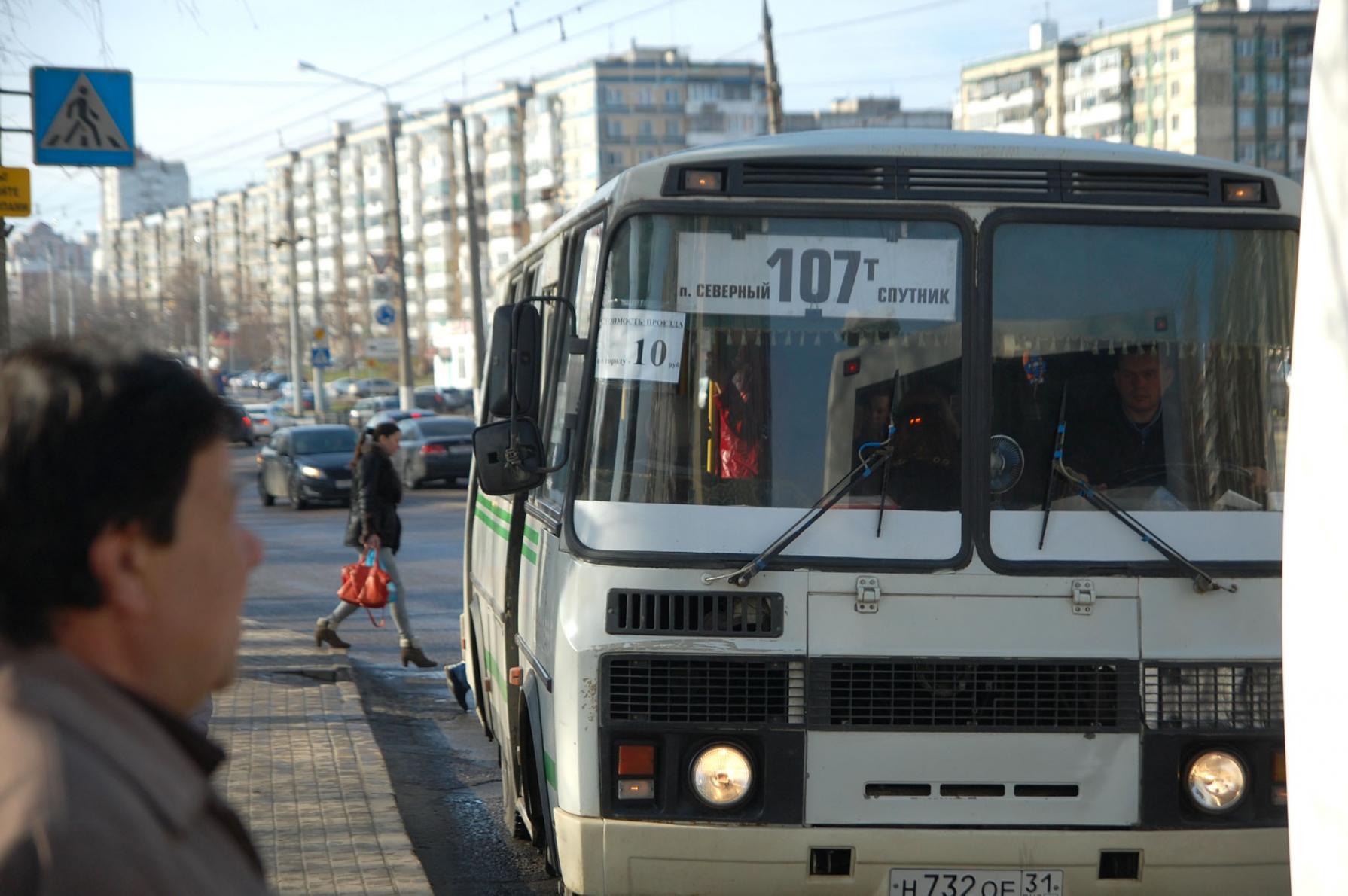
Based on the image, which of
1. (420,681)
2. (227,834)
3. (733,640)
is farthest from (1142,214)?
(420,681)

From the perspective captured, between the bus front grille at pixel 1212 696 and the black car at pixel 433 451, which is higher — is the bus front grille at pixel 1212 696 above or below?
above

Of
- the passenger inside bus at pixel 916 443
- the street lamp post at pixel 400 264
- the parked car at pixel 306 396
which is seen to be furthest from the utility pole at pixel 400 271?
the passenger inside bus at pixel 916 443

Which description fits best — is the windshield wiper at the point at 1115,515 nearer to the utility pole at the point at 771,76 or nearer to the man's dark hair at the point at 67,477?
the man's dark hair at the point at 67,477

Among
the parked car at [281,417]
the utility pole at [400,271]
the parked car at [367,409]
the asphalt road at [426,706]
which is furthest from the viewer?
the parked car at [367,409]

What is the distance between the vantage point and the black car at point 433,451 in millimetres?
32281

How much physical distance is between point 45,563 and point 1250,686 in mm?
3867

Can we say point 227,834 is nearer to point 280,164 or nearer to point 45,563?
point 45,563

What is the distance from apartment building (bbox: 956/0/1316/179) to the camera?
6706 cm

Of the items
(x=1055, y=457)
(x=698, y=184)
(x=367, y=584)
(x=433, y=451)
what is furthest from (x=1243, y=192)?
(x=433, y=451)

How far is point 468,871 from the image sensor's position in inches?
263

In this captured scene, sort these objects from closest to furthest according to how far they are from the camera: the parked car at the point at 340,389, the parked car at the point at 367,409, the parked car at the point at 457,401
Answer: the parked car at the point at 367,409, the parked car at the point at 457,401, the parked car at the point at 340,389

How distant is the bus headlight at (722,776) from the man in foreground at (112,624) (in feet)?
9.60

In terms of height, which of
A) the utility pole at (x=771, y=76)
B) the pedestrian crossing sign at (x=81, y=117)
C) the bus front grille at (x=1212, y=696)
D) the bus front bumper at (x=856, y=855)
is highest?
the utility pole at (x=771, y=76)

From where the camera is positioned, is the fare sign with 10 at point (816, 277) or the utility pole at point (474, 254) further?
the utility pole at point (474, 254)
